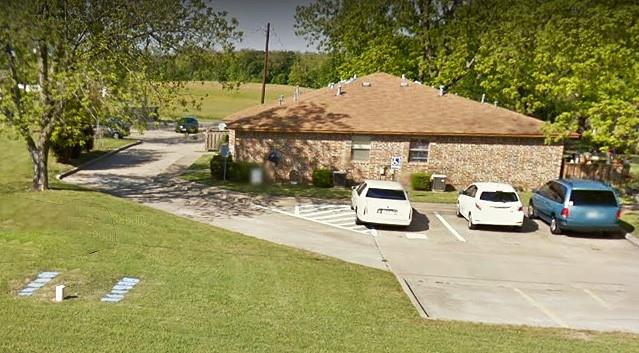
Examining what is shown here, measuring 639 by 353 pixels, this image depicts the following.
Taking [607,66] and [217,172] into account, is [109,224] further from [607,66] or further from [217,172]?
[607,66]

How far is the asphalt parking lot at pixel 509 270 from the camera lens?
28.6 feet

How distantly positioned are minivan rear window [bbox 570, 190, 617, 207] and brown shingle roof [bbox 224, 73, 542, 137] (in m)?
7.20

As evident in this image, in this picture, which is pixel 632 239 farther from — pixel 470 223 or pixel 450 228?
pixel 450 228

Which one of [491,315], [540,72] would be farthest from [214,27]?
[540,72]

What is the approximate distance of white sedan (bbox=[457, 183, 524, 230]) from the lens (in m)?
15.1

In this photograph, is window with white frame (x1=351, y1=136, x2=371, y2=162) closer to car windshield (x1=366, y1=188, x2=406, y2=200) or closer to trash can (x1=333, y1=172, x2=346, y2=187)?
trash can (x1=333, y1=172, x2=346, y2=187)

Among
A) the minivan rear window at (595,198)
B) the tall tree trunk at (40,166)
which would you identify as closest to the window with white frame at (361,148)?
the minivan rear window at (595,198)

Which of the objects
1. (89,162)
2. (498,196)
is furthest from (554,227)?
(89,162)

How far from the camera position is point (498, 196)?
50.3 feet

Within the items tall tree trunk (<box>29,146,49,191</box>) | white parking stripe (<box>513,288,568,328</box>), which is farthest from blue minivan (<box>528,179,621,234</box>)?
tall tree trunk (<box>29,146,49,191</box>)

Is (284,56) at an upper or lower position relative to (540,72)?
upper

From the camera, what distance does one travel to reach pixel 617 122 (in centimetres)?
1591

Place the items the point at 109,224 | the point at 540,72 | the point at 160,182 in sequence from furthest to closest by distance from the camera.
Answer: the point at 540,72 → the point at 160,182 → the point at 109,224

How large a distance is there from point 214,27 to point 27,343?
46.5 feet
